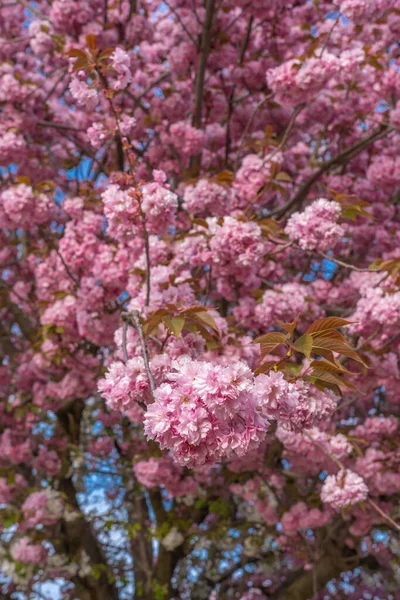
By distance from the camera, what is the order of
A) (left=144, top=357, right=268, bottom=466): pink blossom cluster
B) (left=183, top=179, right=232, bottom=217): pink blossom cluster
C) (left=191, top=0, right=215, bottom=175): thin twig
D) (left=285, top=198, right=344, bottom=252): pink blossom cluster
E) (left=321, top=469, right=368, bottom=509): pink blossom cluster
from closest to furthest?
(left=144, top=357, right=268, bottom=466): pink blossom cluster < (left=321, top=469, right=368, bottom=509): pink blossom cluster < (left=285, top=198, right=344, bottom=252): pink blossom cluster < (left=183, top=179, right=232, bottom=217): pink blossom cluster < (left=191, top=0, right=215, bottom=175): thin twig

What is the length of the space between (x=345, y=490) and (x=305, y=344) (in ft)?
5.34

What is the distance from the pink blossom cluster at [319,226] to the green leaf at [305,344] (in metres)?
1.51

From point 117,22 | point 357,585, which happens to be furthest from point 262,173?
point 357,585

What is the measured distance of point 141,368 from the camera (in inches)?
63.9

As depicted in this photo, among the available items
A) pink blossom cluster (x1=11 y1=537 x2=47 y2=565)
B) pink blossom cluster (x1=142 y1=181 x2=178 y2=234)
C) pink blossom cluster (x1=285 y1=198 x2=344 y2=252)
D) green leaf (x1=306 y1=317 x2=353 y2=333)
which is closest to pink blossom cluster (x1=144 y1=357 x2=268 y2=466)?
green leaf (x1=306 y1=317 x2=353 y2=333)

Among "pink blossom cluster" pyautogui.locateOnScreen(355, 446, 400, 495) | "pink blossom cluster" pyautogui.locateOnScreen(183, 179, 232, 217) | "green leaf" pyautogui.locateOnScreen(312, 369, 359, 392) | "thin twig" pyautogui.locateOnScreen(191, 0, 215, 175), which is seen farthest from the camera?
"thin twig" pyautogui.locateOnScreen(191, 0, 215, 175)

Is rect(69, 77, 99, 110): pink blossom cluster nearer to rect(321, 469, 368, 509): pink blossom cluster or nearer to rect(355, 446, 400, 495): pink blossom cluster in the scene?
rect(321, 469, 368, 509): pink blossom cluster

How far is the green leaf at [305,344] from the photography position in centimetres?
125

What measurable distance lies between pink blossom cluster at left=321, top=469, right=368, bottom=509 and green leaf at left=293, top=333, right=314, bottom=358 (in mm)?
1561

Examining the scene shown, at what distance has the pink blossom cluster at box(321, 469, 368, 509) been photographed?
103 inches

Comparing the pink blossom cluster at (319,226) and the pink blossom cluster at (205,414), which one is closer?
the pink blossom cluster at (205,414)

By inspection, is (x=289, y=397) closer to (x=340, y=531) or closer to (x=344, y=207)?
(x=344, y=207)

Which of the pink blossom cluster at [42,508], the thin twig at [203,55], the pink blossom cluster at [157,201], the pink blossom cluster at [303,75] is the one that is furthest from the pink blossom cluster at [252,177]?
the pink blossom cluster at [42,508]

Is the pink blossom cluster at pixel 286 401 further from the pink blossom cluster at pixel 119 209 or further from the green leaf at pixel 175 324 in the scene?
the pink blossom cluster at pixel 119 209
